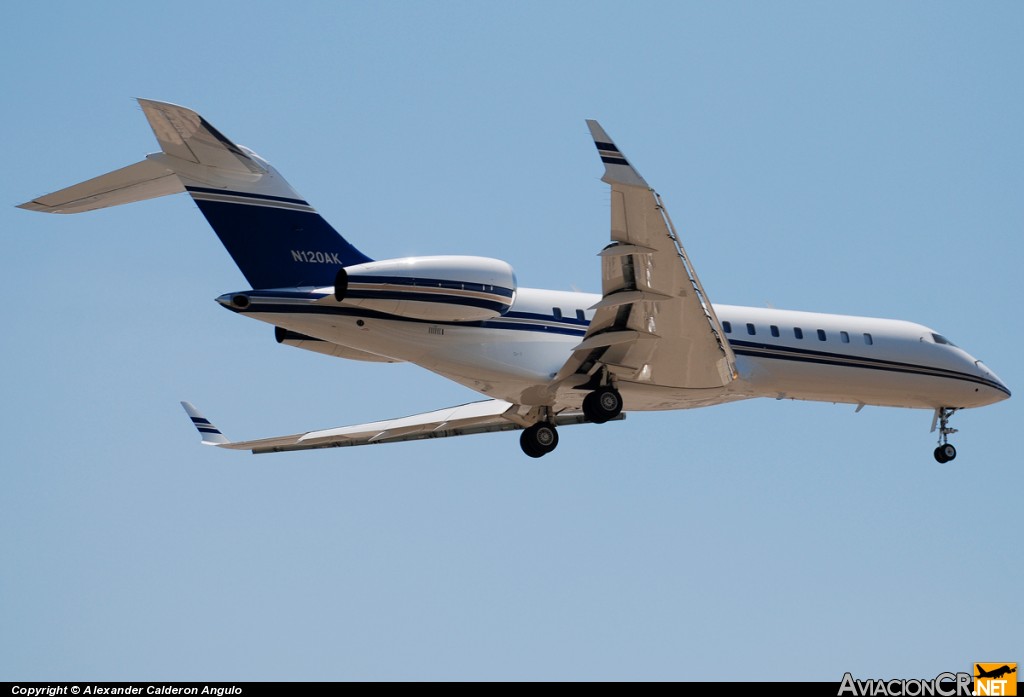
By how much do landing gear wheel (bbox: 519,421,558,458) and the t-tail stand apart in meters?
4.71

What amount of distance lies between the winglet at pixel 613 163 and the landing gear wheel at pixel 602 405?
16.5 ft

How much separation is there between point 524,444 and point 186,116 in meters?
8.50

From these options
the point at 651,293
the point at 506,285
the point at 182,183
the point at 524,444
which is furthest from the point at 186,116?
the point at 524,444

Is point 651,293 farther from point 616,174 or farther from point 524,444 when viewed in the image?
point 524,444

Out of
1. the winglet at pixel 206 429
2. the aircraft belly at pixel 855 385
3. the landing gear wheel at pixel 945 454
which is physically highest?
the aircraft belly at pixel 855 385

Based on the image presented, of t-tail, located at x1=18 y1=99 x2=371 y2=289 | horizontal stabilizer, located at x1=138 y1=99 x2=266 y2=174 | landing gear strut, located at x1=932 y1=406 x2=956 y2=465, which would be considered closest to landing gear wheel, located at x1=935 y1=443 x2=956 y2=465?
landing gear strut, located at x1=932 y1=406 x2=956 y2=465

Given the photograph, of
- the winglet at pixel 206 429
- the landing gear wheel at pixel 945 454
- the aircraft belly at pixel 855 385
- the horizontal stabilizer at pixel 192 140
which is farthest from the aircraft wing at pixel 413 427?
the landing gear wheel at pixel 945 454

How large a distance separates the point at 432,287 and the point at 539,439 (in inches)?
195

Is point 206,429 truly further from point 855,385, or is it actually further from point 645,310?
point 855,385

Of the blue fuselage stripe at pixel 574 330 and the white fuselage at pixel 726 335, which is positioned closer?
the blue fuselage stripe at pixel 574 330

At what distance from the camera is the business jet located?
1852cm

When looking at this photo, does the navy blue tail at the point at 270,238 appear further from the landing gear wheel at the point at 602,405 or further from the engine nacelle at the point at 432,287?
the landing gear wheel at the point at 602,405

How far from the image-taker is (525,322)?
69.1ft

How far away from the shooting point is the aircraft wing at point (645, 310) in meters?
17.2
